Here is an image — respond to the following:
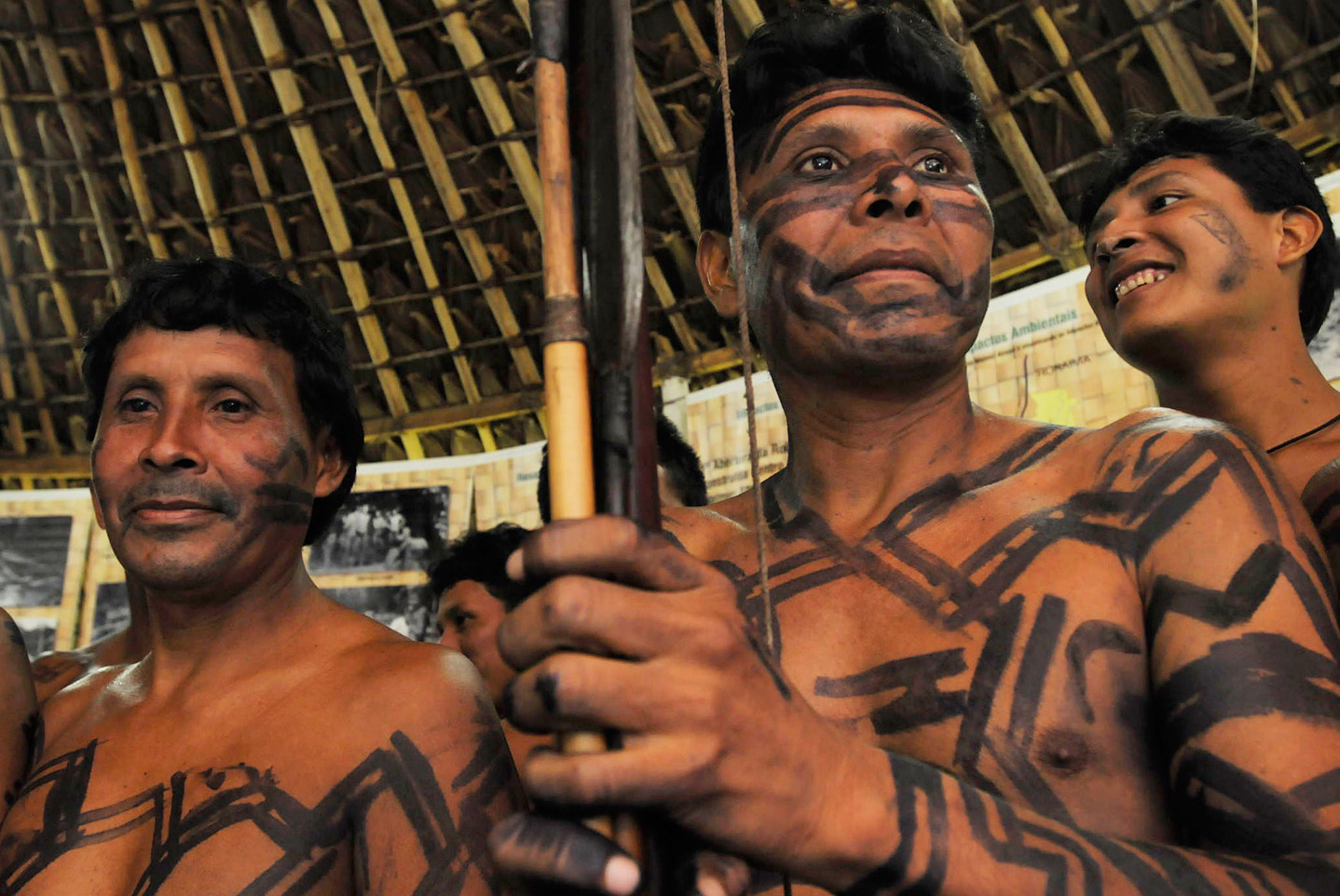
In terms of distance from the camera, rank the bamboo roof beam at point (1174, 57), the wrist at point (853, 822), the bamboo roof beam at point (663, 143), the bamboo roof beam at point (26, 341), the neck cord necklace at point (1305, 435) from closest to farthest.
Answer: the wrist at point (853, 822), the neck cord necklace at point (1305, 435), the bamboo roof beam at point (1174, 57), the bamboo roof beam at point (663, 143), the bamboo roof beam at point (26, 341)

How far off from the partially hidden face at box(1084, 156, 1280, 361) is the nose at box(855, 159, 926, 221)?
73cm

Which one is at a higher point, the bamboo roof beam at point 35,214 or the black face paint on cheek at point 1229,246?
the bamboo roof beam at point 35,214

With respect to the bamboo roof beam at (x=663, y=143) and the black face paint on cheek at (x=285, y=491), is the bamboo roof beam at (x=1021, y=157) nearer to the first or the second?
the bamboo roof beam at (x=663, y=143)

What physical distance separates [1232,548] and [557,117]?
782mm

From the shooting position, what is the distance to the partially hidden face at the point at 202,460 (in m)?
1.74

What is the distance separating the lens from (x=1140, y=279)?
206cm

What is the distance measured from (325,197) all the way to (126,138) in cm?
114

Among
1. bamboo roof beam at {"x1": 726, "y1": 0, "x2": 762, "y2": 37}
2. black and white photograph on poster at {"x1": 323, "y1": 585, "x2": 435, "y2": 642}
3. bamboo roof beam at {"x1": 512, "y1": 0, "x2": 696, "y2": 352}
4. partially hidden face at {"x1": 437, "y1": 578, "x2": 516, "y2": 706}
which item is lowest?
black and white photograph on poster at {"x1": 323, "y1": 585, "x2": 435, "y2": 642}

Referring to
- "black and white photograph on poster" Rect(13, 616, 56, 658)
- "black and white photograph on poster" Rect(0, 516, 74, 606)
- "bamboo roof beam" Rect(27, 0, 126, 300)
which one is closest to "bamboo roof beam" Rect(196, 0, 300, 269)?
"bamboo roof beam" Rect(27, 0, 126, 300)

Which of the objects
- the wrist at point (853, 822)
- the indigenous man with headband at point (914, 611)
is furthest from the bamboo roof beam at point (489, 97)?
the wrist at point (853, 822)

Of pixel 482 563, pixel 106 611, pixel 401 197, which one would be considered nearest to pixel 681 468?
pixel 482 563

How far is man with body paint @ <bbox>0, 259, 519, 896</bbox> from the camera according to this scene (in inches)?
56.7

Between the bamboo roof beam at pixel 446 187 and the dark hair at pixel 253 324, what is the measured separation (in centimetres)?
403

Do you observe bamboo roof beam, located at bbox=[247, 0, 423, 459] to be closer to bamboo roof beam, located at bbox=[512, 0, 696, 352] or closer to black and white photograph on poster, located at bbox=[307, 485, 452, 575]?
black and white photograph on poster, located at bbox=[307, 485, 452, 575]
